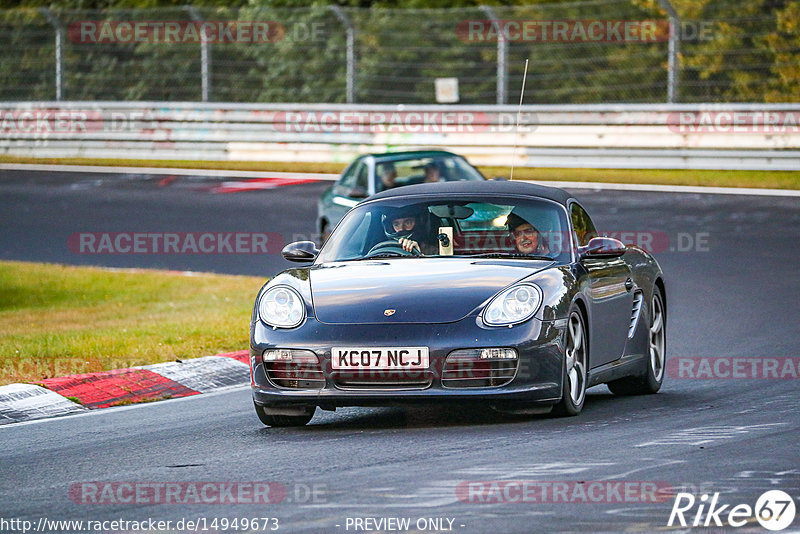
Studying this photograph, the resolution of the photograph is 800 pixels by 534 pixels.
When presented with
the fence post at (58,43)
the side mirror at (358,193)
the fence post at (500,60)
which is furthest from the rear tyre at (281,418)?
the fence post at (58,43)

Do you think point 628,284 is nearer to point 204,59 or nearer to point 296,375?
point 296,375

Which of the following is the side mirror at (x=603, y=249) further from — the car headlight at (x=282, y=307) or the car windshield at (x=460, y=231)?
the car headlight at (x=282, y=307)

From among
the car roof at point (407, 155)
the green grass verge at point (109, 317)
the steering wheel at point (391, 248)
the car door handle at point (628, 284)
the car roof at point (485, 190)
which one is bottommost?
the green grass verge at point (109, 317)

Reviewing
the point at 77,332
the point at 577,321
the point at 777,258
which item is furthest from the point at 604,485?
the point at 777,258

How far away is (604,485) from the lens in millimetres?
6207

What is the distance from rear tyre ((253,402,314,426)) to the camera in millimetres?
8336

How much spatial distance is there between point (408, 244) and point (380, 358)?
1268mm

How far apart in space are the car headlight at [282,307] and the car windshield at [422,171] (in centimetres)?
966

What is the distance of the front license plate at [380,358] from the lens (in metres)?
7.74

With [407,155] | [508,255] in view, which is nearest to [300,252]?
[508,255]

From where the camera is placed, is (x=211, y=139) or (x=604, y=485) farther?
(x=211, y=139)

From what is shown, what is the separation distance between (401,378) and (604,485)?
1780 mm

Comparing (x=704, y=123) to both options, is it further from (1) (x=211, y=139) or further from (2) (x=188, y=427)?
(2) (x=188, y=427)

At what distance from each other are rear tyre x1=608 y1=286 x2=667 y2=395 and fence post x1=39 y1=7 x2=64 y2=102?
21582 mm
